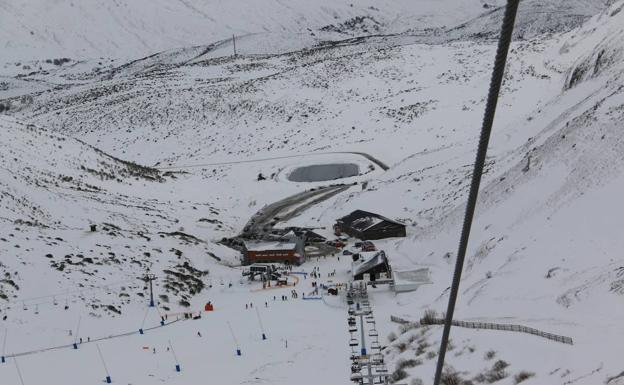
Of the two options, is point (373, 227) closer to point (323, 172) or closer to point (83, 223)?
point (83, 223)

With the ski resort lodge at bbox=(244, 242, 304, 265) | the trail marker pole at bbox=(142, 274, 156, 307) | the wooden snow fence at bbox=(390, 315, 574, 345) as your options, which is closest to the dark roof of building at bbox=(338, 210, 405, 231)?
the ski resort lodge at bbox=(244, 242, 304, 265)

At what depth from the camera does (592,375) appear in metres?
13.4

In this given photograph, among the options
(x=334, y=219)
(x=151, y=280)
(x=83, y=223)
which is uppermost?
(x=83, y=223)

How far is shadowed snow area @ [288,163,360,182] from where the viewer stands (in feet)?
236

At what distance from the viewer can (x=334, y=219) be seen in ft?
171

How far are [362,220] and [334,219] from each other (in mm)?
6703

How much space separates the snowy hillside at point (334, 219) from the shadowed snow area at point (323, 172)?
1.13m

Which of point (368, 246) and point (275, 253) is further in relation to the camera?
point (368, 246)

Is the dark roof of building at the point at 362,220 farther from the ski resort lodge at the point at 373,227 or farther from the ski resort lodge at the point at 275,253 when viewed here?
the ski resort lodge at the point at 275,253

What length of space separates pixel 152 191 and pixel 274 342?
41.6m

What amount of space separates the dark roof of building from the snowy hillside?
7.94 feet

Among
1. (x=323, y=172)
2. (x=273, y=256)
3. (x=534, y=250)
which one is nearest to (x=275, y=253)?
(x=273, y=256)

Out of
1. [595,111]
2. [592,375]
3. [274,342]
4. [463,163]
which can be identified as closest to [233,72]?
[463,163]

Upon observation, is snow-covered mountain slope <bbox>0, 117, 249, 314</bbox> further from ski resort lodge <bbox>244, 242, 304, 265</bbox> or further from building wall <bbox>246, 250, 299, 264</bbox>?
building wall <bbox>246, 250, 299, 264</bbox>
